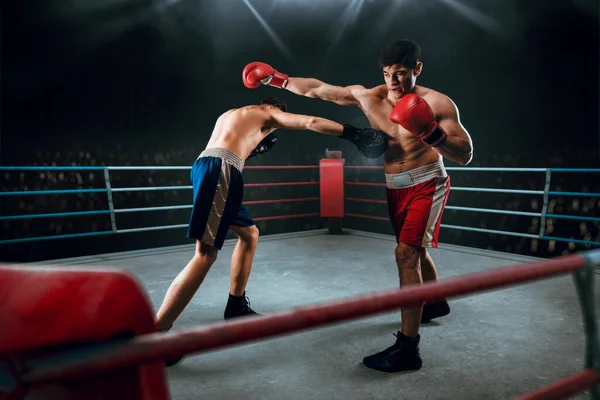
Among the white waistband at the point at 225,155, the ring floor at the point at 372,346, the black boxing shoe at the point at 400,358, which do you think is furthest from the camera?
the white waistband at the point at 225,155

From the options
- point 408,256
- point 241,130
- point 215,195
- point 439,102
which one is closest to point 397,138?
point 439,102

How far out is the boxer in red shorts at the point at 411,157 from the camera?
5.94ft

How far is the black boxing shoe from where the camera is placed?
5.77 feet

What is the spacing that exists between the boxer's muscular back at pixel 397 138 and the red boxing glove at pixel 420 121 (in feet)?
0.62

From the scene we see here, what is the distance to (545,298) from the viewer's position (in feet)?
8.91

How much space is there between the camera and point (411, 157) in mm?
2037

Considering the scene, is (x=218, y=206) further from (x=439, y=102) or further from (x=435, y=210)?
(x=439, y=102)

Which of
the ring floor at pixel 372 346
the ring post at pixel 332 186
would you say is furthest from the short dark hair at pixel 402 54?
the ring post at pixel 332 186

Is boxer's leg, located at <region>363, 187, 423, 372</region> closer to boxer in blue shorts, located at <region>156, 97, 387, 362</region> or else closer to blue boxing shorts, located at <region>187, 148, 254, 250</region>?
boxer in blue shorts, located at <region>156, 97, 387, 362</region>

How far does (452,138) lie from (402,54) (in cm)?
41

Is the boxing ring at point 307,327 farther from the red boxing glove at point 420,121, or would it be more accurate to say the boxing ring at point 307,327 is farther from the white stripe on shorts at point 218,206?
the red boxing glove at point 420,121

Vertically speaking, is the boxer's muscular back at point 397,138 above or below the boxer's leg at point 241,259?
above

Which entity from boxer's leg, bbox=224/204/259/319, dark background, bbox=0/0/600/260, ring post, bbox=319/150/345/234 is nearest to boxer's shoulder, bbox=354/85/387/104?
boxer's leg, bbox=224/204/259/319

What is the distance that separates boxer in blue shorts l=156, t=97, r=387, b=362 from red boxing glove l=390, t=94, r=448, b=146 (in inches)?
7.7
